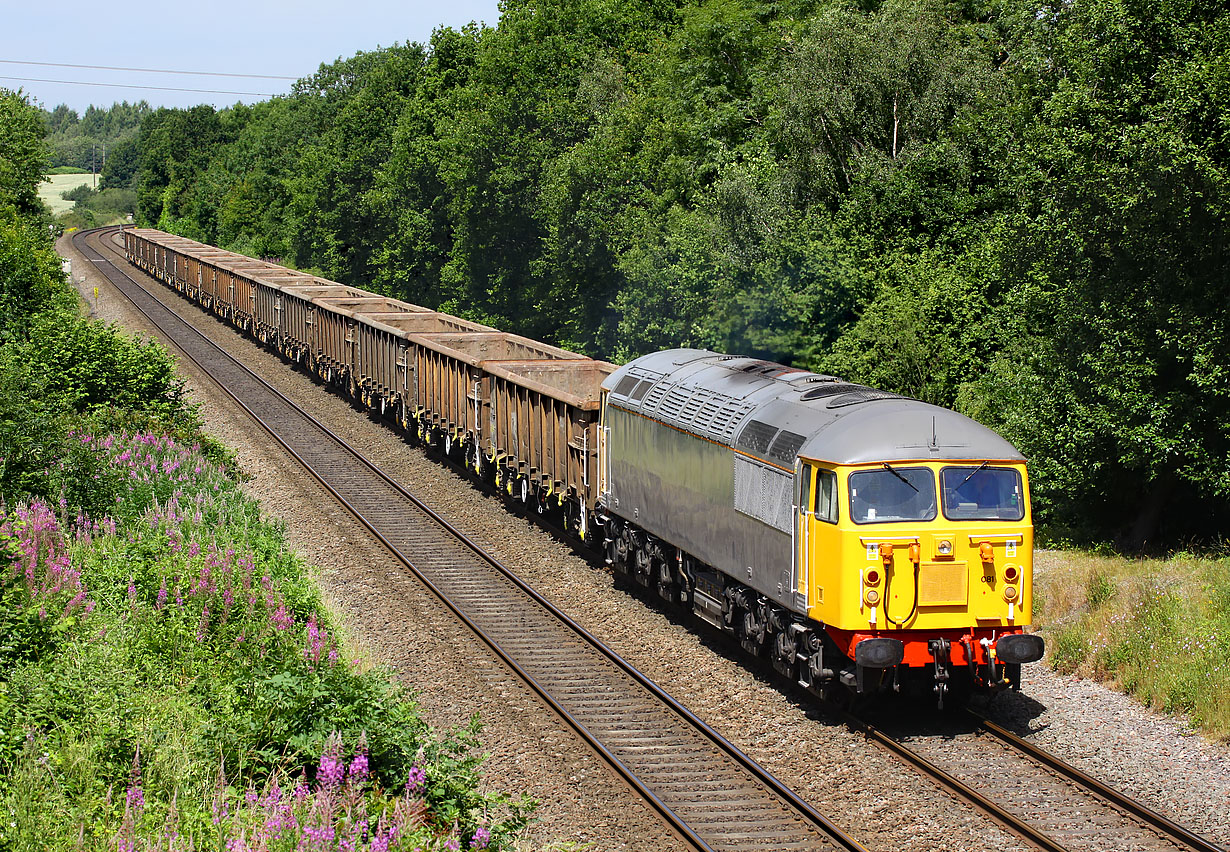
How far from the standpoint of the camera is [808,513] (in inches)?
488

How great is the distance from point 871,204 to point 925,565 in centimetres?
2354

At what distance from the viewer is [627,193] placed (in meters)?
46.4

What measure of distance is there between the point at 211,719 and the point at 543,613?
765 cm

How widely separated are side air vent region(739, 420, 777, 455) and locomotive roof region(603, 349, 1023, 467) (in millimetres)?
13

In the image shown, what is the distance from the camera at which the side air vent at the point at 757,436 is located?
13336 millimetres

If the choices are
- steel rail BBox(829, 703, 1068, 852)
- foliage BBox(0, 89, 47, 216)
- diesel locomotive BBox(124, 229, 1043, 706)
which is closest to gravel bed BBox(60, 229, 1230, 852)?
steel rail BBox(829, 703, 1068, 852)

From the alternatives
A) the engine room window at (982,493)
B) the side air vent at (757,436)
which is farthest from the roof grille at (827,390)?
the engine room window at (982,493)

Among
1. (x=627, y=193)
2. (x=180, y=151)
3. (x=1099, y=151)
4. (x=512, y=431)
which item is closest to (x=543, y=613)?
(x=512, y=431)

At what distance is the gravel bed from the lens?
1032 centimetres

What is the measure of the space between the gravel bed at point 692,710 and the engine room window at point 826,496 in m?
2.26

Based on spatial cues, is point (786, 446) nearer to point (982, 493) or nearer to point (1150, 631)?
point (982, 493)

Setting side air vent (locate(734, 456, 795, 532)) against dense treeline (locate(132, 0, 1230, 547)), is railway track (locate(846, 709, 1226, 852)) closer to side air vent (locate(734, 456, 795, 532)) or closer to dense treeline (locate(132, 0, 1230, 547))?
side air vent (locate(734, 456, 795, 532))

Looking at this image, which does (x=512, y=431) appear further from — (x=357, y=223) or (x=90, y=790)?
(x=357, y=223)

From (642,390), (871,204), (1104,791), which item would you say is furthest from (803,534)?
(871,204)
